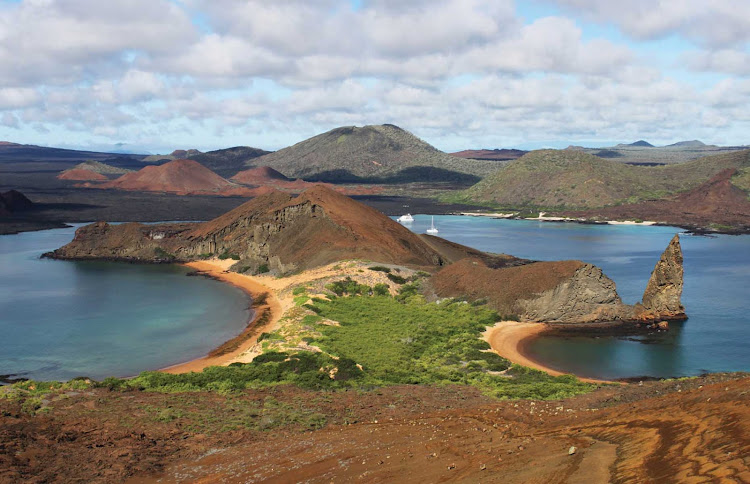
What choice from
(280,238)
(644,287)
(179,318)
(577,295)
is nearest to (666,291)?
(577,295)

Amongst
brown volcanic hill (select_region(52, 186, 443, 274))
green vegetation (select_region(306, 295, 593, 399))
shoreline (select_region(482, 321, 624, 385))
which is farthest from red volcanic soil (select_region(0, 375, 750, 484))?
brown volcanic hill (select_region(52, 186, 443, 274))

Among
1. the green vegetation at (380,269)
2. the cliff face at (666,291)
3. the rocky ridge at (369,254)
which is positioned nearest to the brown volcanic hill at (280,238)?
the rocky ridge at (369,254)

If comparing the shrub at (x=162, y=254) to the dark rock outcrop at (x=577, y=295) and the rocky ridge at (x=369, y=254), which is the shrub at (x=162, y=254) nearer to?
the rocky ridge at (x=369, y=254)

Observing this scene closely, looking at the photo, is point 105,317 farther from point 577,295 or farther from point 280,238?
point 577,295

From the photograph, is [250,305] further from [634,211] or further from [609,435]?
[634,211]

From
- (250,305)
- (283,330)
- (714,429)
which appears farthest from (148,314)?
(714,429)

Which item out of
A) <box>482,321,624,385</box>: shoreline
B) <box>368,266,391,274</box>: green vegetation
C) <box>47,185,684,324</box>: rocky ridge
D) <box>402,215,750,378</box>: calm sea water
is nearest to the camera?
<box>482,321,624,385</box>: shoreline

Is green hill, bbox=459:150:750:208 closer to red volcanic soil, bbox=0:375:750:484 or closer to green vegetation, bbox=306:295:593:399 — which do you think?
green vegetation, bbox=306:295:593:399
